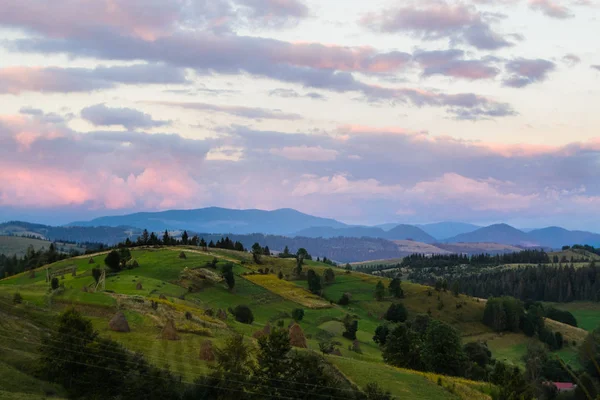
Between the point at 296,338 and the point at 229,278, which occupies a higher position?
the point at 229,278

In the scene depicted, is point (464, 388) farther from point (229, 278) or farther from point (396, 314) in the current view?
point (396, 314)

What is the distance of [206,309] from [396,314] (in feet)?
250

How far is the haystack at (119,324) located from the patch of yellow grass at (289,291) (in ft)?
263

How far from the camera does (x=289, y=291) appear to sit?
15488 centimetres

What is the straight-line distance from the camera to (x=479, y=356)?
121m

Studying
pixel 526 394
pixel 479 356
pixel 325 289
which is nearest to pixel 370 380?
pixel 526 394

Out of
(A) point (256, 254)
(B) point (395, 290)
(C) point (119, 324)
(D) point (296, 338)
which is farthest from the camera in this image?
(A) point (256, 254)

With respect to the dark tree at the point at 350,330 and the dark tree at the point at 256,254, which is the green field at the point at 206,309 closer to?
the dark tree at the point at 350,330

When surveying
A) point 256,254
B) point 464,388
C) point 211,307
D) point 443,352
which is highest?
point 256,254

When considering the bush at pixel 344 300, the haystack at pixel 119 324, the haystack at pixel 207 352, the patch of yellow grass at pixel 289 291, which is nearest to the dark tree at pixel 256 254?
the patch of yellow grass at pixel 289 291

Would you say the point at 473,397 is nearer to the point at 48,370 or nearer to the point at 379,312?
the point at 48,370

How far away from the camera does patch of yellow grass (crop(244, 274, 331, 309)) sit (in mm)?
147538

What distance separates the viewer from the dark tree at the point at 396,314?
158m

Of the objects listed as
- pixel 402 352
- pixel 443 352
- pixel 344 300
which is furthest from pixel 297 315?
pixel 443 352
